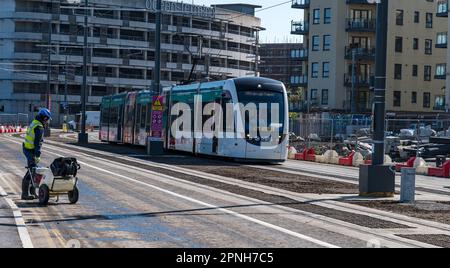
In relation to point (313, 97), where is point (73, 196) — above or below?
below

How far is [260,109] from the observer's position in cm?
3259

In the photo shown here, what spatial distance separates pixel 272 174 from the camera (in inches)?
1077

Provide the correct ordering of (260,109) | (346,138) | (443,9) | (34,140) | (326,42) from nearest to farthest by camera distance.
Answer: (34,140), (260,109), (346,138), (443,9), (326,42)

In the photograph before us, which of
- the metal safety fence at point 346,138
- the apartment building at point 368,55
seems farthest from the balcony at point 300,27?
the metal safety fence at point 346,138

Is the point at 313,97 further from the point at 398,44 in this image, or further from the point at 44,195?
the point at 44,195

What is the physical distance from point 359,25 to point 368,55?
11.2ft

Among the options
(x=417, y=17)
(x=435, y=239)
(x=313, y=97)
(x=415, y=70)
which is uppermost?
(x=417, y=17)

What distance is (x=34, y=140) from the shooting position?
16.2 metres

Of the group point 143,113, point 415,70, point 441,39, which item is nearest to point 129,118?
point 143,113

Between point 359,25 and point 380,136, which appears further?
point 359,25

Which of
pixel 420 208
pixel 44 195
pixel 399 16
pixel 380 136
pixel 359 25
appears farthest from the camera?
pixel 399 16

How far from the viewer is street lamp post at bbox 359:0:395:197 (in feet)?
64.1
